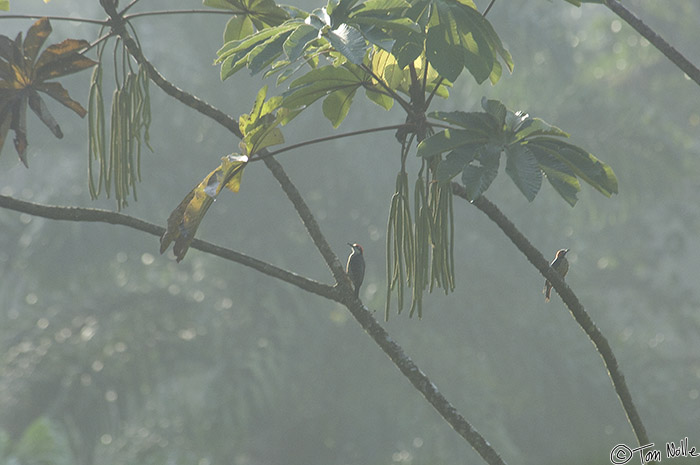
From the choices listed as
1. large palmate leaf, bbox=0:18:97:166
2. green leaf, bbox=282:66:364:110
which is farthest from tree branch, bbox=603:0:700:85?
large palmate leaf, bbox=0:18:97:166

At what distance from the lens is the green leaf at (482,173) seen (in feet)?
4.17

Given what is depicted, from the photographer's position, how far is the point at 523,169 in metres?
1.31

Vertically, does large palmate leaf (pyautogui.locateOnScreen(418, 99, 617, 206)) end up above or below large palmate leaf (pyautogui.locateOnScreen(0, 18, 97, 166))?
above

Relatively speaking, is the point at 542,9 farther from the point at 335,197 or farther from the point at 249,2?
the point at 249,2

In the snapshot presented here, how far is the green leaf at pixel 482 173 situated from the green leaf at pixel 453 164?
1 cm

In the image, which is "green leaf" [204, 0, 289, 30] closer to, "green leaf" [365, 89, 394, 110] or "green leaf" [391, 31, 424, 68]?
"green leaf" [365, 89, 394, 110]

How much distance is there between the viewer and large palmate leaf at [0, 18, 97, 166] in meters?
1.66

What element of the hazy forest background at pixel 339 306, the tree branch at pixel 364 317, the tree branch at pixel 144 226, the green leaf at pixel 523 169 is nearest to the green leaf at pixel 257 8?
the tree branch at pixel 364 317

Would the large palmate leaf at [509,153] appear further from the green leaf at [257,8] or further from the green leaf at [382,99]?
the green leaf at [257,8]

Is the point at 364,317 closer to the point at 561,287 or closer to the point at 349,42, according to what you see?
the point at 561,287

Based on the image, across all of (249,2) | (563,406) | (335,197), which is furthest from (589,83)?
(249,2)

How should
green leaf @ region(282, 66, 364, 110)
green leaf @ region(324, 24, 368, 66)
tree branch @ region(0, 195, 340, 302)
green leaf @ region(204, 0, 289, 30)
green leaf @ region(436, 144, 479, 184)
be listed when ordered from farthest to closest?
green leaf @ region(204, 0, 289, 30) → tree branch @ region(0, 195, 340, 302) → green leaf @ region(282, 66, 364, 110) → green leaf @ region(436, 144, 479, 184) → green leaf @ region(324, 24, 368, 66)

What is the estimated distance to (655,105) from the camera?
38.3 ft

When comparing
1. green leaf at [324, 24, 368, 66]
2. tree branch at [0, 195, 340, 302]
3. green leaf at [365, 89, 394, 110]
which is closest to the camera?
green leaf at [324, 24, 368, 66]
